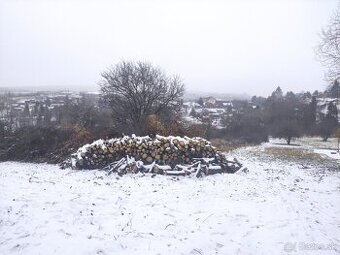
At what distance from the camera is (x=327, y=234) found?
21.5 feet

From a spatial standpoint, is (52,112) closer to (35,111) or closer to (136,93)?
(35,111)

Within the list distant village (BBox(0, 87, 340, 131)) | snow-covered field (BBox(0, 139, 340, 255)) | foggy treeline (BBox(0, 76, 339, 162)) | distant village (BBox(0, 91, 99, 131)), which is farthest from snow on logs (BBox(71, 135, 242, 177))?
distant village (BBox(0, 91, 99, 131))

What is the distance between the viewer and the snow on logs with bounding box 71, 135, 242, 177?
1152 centimetres

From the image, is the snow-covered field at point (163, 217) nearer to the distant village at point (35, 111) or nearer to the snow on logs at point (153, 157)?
the snow on logs at point (153, 157)

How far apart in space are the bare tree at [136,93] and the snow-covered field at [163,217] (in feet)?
52.1

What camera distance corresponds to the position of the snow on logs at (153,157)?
37.8ft

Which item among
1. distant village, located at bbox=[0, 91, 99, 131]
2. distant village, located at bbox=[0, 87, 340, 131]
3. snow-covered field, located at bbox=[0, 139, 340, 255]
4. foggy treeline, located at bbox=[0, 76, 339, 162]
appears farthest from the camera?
distant village, located at bbox=[0, 91, 99, 131]

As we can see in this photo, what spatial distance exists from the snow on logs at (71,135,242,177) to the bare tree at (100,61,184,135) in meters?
13.4

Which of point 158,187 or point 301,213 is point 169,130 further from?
point 301,213

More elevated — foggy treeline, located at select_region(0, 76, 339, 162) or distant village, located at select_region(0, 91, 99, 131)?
foggy treeline, located at select_region(0, 76, 339, 162)

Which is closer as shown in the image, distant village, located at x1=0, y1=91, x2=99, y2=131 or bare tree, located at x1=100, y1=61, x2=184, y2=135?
bare tree, located at x1=100, y1=61, x2=184, y2=135

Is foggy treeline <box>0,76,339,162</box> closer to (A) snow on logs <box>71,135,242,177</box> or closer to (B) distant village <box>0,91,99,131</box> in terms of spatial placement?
(A) snow on logs <box>71,135,242,177</box>

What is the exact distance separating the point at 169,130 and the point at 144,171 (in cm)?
520

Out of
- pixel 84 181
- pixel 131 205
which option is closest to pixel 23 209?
pixel 131 205
